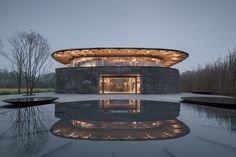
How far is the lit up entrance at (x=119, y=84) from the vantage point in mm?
21422

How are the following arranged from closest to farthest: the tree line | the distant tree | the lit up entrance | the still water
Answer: the still water
the tree line
the lit up entrance
the distant tree

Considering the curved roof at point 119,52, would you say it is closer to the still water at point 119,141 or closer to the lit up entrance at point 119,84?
the lit up entrance at point 119,84

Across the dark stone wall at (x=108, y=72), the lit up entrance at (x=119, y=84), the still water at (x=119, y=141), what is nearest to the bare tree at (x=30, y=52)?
the dark stone wall at (x=108, y=72)

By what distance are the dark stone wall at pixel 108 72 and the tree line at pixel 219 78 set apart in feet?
20.9

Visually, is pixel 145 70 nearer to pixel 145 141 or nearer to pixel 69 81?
pixel 69 81

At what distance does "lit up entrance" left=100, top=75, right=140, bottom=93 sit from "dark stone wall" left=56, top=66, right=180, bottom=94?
4.62 ft

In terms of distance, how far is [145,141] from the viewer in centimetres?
364

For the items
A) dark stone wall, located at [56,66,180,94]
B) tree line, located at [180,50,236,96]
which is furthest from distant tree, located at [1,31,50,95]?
tree line, located at [180,50,236,96]

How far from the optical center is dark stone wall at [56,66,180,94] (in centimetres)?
1994

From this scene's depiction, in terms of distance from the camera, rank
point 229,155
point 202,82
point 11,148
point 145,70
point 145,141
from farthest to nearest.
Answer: point 202,82
point 145,70
point 145,141
point 11,148
point 229,155

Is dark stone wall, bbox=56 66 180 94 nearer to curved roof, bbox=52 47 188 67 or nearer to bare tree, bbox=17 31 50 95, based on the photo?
curved roof, bbox=52 47 188 67

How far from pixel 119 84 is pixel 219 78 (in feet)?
43.0

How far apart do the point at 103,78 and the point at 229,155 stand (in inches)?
754

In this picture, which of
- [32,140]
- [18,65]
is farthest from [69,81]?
[32,140]
